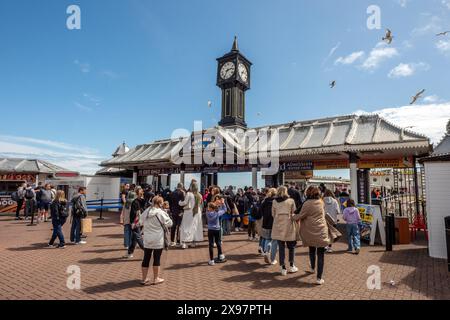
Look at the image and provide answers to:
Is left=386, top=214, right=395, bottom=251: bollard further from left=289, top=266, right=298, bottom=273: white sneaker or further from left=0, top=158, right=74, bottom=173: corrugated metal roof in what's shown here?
left=0, top=158, right=74, bottom=173: corrugated metal roof

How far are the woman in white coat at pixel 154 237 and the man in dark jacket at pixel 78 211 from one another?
4.57 meters

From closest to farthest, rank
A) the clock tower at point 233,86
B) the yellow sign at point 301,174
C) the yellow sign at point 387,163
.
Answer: the yellow sign at point 387,163, the yellow sign at point 301,174, the clock tower at point 233,86

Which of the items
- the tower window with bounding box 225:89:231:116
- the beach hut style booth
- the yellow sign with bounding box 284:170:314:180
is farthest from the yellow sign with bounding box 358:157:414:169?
the tower window with bounding box 225:89:231:116

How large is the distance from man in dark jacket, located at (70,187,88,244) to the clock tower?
17.3 meters

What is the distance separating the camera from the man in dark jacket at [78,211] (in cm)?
855

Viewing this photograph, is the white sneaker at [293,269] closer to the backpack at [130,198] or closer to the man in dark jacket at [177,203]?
the man in dark jacket at [177,203]

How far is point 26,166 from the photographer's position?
23.5 meters

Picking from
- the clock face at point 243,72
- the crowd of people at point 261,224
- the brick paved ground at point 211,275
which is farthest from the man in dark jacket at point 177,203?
the clock face at point 243,72

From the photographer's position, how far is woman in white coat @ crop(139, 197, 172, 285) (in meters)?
5.00
